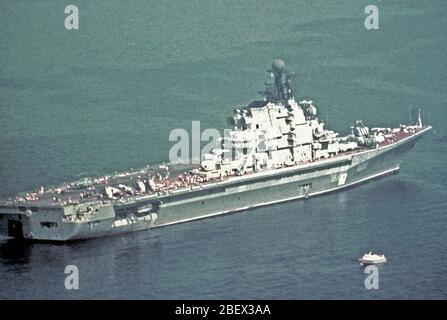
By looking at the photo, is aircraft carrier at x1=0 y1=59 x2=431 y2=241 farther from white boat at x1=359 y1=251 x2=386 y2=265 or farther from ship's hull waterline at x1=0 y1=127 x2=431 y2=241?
white boat at x1=359 y1=251 x2=386 y2=265

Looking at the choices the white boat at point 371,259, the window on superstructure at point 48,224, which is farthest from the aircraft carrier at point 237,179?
the white boat at point 371,259

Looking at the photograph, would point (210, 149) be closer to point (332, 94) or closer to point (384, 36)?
point (332, 94)

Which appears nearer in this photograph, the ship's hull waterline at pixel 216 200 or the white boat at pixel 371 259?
the white boat at pixel 371 259

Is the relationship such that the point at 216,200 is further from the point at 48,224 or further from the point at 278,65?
the point at 278,65

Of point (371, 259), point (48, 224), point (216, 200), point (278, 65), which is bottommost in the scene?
point (371, 259)

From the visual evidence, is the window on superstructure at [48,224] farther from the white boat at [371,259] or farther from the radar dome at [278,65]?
the radar dome at [278,65]

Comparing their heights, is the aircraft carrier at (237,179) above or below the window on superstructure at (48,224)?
above

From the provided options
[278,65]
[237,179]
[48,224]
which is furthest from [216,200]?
Answer: [278,65]
